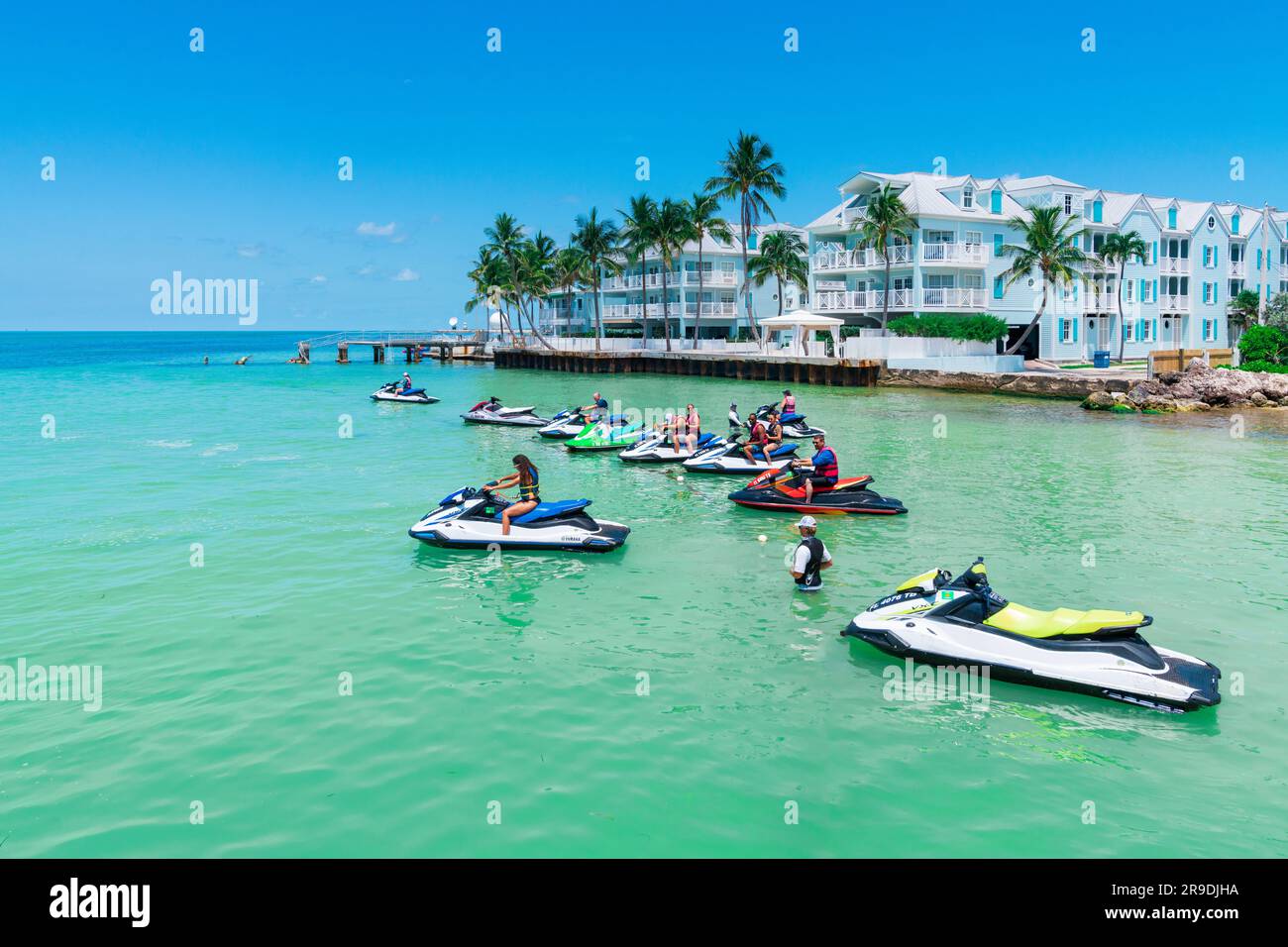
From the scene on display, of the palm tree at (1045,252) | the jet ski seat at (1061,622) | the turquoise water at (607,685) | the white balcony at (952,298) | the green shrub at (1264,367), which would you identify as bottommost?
the turquoise water at (607,685)

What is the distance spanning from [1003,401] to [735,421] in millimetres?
24120

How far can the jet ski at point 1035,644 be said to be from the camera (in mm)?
10156

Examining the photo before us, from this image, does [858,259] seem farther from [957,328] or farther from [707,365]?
[707,365]

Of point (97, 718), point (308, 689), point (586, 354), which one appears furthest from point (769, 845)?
point (586, 354)

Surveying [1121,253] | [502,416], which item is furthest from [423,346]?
[1121,253]

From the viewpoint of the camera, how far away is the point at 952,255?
6119 cm

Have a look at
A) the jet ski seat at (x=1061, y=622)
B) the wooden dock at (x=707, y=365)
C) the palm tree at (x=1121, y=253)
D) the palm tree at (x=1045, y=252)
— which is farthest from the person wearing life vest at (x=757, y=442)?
the palm tree at (x=1121, y=253)

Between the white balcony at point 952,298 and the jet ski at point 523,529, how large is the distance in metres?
50.0

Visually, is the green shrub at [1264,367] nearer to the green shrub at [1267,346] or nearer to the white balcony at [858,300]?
the green shrub at [1267,346]

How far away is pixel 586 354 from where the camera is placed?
8062cm

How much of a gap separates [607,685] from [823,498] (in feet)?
36.9

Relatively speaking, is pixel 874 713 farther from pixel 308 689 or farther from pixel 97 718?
pixel 97 718

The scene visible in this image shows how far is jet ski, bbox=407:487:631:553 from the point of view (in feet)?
55.6

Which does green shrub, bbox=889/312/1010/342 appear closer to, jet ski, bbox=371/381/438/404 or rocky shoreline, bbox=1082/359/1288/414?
rocky shoreline, bbox=1082/359/1288/414
